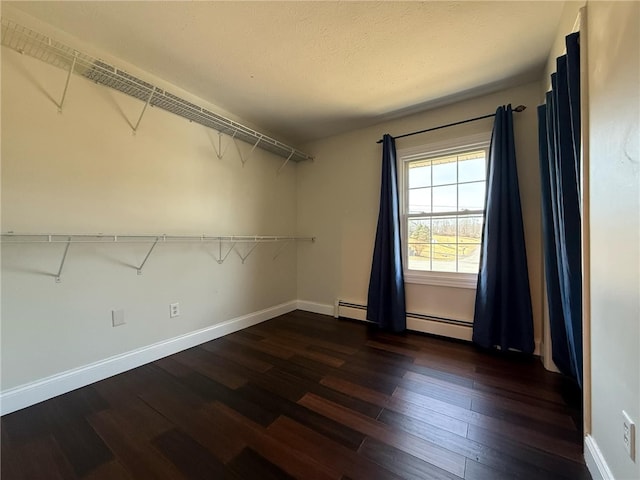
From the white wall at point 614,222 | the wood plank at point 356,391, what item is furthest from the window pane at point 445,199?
the wood plank at point 356,391

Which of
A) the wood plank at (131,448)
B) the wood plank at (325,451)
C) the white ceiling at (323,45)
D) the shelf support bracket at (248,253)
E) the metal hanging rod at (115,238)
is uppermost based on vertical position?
the white ceiling at (323,45)

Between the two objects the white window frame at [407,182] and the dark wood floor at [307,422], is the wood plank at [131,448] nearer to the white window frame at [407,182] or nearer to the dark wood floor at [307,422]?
the dark wood floor at [307,422]

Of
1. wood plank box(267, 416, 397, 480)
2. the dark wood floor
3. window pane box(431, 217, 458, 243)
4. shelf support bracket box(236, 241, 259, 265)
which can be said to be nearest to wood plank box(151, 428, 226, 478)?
the dark wood floor

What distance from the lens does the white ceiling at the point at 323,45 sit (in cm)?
149

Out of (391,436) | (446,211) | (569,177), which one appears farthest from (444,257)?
(391,436)

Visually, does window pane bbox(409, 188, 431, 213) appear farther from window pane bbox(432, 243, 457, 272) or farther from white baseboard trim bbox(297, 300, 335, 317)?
white baseboard trim bbox(297, 300, 335, 317)

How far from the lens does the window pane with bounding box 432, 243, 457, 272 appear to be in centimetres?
262

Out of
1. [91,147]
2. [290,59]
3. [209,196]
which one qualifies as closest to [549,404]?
[290,59]

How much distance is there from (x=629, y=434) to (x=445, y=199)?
214 centimetres

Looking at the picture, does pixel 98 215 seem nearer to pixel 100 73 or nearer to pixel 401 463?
pixel 100 73

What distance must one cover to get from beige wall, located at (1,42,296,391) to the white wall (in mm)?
2682

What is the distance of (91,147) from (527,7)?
291 cm

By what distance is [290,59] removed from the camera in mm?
1896

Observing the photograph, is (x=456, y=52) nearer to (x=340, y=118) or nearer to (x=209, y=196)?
(x=340, y=118)
